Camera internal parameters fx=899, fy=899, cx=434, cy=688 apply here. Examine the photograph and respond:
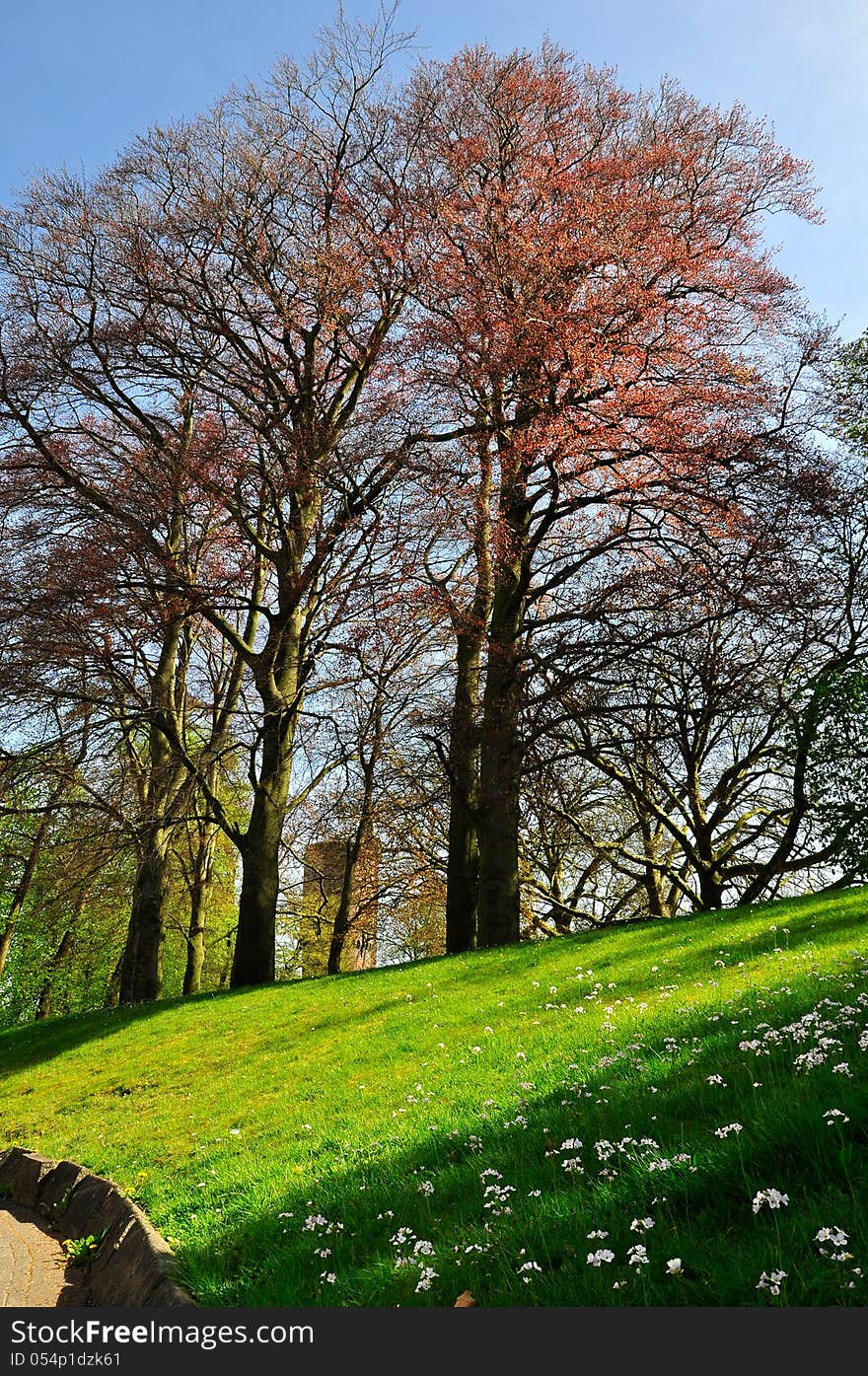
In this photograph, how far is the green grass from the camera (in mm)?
4043

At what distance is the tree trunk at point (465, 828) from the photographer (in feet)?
67.2

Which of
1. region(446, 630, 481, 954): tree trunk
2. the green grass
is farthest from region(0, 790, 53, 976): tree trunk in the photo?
→ the green grass

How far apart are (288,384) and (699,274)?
33.9ft

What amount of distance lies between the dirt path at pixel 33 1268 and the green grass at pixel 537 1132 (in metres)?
0.77

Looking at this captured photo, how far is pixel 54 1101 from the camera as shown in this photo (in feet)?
46.4

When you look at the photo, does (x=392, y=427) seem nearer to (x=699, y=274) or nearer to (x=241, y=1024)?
(x=699, y=274)

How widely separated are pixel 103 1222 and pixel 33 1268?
0.61 m

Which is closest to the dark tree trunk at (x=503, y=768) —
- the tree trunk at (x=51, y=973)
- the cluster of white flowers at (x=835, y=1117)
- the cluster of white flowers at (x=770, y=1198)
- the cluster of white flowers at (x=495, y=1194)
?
the cluster of white flowers at (x=495, y=1194)

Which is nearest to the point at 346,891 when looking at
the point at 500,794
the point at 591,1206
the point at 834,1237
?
the point at 500,794

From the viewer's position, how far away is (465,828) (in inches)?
837

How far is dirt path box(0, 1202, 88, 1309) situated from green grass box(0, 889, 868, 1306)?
0.77m

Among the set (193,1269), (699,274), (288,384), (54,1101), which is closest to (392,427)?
(288,384)

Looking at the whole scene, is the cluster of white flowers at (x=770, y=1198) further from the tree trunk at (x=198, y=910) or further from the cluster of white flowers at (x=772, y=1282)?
the tree trunk at (x=198, y=910)

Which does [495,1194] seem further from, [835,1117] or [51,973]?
[51,973]
